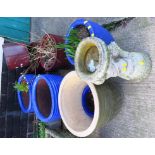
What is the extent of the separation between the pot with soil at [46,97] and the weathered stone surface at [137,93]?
0.50 meters

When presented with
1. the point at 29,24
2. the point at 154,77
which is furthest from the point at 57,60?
the point at 29,24

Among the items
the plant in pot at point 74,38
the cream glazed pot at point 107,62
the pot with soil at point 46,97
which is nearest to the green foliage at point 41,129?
the pot with soil at point 46,97

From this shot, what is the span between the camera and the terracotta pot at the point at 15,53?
8.89 feet

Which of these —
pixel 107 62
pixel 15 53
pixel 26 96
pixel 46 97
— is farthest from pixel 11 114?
pixel 107 62

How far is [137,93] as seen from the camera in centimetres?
207

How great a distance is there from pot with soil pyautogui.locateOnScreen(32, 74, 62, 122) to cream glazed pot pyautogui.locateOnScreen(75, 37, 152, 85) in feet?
1.73

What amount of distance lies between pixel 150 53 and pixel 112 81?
406 mm

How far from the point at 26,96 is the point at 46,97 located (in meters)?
0.30

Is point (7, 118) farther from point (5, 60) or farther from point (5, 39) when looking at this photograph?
point (5, 39)

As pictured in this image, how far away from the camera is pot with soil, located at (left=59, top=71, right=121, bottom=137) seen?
1.92 m

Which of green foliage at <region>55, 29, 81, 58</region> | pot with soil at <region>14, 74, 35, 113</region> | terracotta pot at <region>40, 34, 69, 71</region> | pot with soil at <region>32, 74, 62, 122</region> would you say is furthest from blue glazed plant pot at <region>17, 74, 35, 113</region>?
green foliage at <region>55, 29, 81, 58</region>

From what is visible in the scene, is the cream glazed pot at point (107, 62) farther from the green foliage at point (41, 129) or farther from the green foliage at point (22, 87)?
the green foliage at point (41, 129)

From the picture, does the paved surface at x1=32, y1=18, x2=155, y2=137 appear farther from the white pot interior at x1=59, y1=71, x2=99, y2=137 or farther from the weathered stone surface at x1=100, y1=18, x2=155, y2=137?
the white pot interior at x1=59, y1=71, x2=99, y2=137
